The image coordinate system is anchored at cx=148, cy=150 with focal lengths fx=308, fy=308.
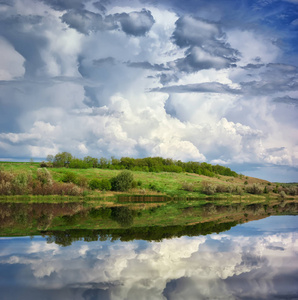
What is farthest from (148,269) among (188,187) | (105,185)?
(188,187)

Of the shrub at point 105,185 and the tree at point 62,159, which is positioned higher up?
the tree at point 62,159

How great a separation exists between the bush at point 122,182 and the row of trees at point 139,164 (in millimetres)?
29468

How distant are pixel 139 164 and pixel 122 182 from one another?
52325 millimetres

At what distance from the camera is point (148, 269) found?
44.4ft

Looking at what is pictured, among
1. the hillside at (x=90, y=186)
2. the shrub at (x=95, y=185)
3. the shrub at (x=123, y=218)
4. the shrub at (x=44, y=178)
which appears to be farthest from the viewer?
the shrub at (x=95, y=185)

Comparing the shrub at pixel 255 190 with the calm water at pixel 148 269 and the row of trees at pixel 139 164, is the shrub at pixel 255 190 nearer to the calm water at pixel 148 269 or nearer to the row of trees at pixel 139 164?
the row of trees at pixel 139 164

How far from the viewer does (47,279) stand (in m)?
12.0

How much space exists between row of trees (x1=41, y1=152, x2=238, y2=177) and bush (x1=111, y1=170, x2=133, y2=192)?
1160 inches

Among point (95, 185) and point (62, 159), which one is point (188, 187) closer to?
point (95, 185)

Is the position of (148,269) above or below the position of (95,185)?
below

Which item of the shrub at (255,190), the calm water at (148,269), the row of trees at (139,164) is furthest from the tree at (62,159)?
the calm water at (148,269)

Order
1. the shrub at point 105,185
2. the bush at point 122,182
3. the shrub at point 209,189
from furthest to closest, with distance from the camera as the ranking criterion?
the shrub at point 209,189 < the bush at point 122,182 < the shrub at point 105,185

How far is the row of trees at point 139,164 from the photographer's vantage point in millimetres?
98375

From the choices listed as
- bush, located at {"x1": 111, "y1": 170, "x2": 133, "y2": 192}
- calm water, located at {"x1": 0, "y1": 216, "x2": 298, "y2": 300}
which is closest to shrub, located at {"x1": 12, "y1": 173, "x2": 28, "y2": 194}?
bush, located at {"x1": 111, "y1": 170, "x2": 133, "y2": 192}
